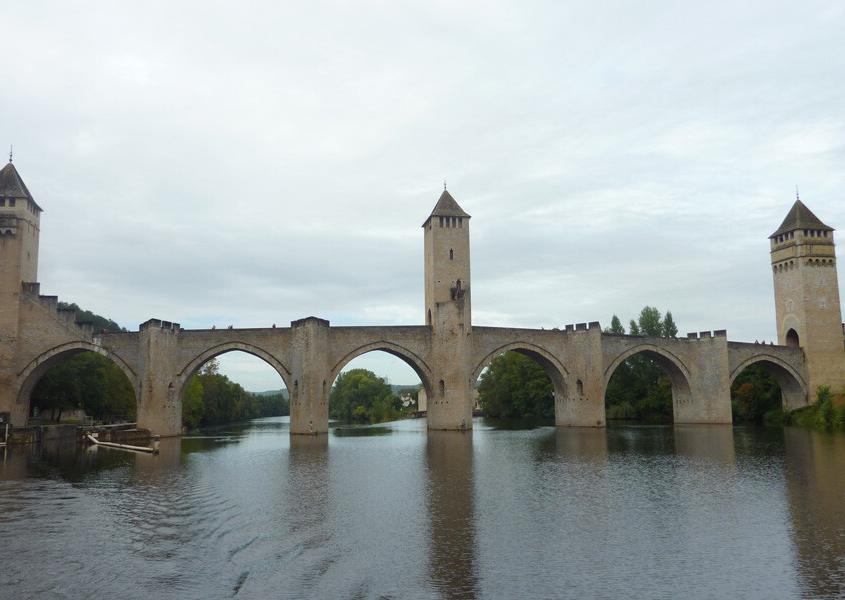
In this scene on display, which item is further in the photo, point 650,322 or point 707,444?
point 650,322

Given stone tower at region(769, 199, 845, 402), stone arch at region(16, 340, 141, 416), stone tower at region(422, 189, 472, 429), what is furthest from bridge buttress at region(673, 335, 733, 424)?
stone arch at region(16, 340, 141, 416)

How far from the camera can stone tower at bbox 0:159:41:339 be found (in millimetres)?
34000

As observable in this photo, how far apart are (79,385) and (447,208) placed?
24.2m

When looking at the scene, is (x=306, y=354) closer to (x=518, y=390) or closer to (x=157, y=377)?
(x=157, y=377)

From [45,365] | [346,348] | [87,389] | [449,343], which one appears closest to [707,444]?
[449,343]

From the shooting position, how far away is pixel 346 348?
3569 centimetres

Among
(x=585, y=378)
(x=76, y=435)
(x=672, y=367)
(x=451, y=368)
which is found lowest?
(x=76, y=435)

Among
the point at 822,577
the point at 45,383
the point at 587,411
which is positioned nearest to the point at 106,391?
the point at 45,383

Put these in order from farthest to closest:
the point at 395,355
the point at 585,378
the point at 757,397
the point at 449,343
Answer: the point at 757,397 < the point at 585,378 < the point at 395,355 < the point at 449,343

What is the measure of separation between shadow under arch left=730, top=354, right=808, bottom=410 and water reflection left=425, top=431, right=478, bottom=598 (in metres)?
29.7

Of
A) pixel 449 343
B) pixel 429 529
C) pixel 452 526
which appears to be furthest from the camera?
pixel 449 343

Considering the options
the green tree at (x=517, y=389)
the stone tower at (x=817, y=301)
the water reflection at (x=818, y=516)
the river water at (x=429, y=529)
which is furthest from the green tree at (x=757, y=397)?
the river water at (x=429, y=529)

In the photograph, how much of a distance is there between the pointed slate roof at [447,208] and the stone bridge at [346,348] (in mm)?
57

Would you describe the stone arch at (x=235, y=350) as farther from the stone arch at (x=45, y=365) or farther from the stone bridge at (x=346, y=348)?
the stone arch at (x=45, y=365)
